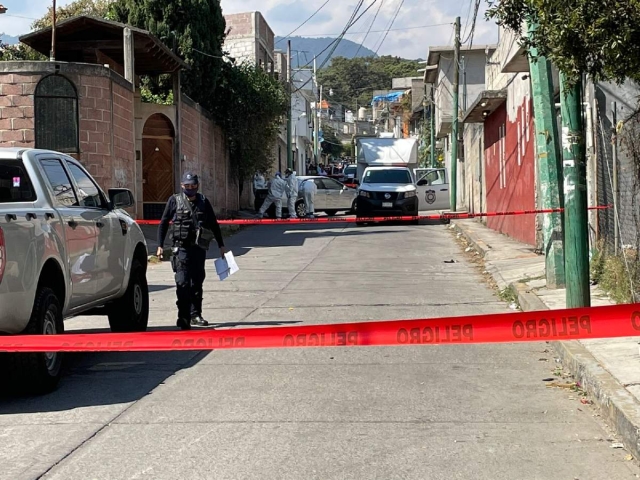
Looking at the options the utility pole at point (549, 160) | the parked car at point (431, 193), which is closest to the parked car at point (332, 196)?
the parked car at point (431, 193)

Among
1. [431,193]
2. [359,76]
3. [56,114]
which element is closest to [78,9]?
[431,193]

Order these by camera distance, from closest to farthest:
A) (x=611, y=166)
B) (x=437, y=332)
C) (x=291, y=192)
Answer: (x=437, y=332) → (x=611, y=166) → (x=291, y=192)

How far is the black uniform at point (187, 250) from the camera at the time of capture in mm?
9992

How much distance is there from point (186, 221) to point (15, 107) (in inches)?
420

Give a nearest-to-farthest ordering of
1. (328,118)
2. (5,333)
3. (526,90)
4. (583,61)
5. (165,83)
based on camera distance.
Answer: (5,333) < (583,61) < (526,90) < (165,83) < (328,118)

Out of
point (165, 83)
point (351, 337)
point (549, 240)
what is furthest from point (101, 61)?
point (351, 337)

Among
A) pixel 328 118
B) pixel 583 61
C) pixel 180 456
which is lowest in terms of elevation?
pixel 180 456

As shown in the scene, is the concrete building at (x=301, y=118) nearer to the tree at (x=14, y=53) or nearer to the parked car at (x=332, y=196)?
the tree at (x=14, y=53)

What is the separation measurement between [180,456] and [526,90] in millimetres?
14626

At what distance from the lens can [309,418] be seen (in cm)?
634

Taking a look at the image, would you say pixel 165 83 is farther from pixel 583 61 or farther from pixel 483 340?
pixel 483 340

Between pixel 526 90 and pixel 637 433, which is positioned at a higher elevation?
pixel 526 90

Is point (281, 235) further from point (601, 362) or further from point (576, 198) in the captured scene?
point (601, 362)

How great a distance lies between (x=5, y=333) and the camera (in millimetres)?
6523
